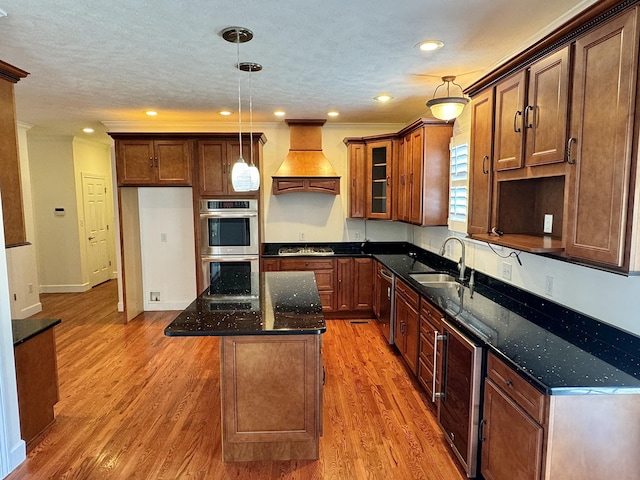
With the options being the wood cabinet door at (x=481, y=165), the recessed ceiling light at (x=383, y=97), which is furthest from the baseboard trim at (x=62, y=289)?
the wood cabinet door at (x=481, y=165)

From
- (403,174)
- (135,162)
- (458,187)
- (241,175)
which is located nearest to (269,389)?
(241,175)

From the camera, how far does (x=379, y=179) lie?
509cm

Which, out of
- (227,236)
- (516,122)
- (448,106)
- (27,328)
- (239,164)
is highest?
(448,106)

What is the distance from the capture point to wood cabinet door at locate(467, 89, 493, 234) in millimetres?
2541

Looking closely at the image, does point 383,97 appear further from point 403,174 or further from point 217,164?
point 217,164

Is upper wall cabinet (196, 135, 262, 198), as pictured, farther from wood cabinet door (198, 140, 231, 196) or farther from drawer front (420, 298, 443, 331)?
drawer front (420, 298, 443, 331)

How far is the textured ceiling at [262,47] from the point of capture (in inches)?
82.4

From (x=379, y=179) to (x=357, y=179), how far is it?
30cm

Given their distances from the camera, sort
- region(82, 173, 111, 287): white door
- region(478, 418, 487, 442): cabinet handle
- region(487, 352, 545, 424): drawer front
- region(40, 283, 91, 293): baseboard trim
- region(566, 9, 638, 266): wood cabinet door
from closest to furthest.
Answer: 1. region(566, 9, 638, 266): wood cabinet door
2. region(487, 352, 545, 424): drawer front
3. region(478, 418, 487, 442): cabinet handle
4. region(40, 283, 91, 293): baseboard trim
5. region(82, 173, 111, 287): white door

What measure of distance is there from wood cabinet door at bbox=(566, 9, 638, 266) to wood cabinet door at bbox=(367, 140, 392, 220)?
10.4ft

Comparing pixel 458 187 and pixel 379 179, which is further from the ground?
pixel 379 179

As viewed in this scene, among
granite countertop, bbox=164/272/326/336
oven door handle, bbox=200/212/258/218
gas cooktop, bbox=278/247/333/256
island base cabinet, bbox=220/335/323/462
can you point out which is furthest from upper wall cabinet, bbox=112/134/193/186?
island base cabinet, bbox=220/335/323/462

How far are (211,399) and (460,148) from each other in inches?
122

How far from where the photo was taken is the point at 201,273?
16.3 feet
